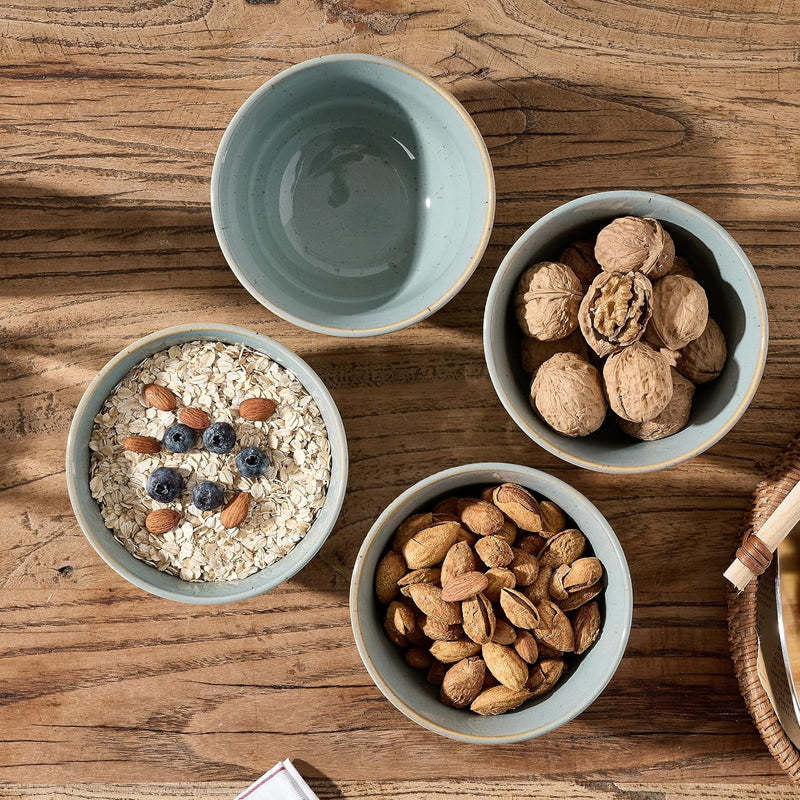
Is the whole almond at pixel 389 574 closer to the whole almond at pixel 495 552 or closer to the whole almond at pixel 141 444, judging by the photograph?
the whole almond at pixel 495 552

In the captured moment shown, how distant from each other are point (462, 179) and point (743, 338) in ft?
1.13

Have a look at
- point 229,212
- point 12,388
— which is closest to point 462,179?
point 229,212

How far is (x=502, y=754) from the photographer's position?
909 millimetres

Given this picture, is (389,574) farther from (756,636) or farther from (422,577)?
(756,636)

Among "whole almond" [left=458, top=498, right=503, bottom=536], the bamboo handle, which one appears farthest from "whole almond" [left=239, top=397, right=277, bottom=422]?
the bamboo handle

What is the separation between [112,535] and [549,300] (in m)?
0.53

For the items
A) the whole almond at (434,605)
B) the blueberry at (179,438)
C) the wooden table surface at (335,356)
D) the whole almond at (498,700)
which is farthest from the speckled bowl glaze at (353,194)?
the whole almond at (498,700)

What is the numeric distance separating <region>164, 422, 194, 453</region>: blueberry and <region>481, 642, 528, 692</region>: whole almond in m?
0.38

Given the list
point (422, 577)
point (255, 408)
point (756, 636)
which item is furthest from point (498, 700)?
point (255, 408)

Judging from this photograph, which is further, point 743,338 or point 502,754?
point 502,754

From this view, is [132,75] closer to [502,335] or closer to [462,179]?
[462,179]

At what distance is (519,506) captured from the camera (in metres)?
0.81

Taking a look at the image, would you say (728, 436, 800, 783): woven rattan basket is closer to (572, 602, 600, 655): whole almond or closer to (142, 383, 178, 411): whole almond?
(572, 602, 600, 655): whole almond

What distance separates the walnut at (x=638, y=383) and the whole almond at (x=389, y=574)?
0.91 ft
